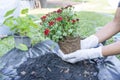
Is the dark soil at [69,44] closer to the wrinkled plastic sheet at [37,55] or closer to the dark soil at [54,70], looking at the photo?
the dark soil at [54,70]

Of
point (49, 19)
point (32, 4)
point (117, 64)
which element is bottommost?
point (32, 4)

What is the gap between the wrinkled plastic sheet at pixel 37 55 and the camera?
168 centimetres

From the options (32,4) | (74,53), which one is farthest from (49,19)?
(32,4)

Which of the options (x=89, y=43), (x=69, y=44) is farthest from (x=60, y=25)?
(x=89, y=43)

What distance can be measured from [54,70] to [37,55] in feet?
1.30

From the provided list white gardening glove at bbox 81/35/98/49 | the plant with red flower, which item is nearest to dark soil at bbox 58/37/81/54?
the plant with red flower

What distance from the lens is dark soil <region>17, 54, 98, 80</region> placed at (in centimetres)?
163

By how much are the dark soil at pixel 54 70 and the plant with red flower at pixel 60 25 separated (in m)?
0.22

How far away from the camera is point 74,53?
1687 millimetres

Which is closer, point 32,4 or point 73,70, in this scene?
point 73,70

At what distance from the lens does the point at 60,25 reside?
1.71 m

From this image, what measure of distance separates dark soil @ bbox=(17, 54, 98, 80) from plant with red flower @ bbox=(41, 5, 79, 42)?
0.22 metres

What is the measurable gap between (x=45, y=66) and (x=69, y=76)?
0.23 m

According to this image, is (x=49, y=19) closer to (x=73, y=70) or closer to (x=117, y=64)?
(x=73, y=70)
